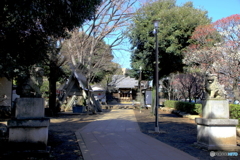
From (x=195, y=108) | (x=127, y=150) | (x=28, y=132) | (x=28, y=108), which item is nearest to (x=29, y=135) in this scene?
(x=28, y=132)

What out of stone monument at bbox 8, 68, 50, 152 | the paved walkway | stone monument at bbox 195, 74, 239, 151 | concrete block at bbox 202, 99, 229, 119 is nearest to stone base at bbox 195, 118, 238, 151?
stone monument at bbox 195, 74, 239, 151

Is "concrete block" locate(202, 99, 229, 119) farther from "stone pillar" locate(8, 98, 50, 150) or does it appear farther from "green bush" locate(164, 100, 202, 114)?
"green bush" locate(164, 100, 202, 114)

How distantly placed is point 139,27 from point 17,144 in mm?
13213

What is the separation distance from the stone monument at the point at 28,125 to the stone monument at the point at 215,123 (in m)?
4.50

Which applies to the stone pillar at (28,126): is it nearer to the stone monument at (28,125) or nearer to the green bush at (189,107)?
the stone monument at (28,125)

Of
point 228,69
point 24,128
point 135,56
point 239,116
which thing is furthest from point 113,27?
point 24,128

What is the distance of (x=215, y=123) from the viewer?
6.59 metres

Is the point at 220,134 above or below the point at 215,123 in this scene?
below

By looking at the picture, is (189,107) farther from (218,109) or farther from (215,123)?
(215,123)

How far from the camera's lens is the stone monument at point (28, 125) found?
5.63 metres

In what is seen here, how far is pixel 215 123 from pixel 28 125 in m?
5.06

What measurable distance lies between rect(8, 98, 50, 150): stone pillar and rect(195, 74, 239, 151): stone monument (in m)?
4.50

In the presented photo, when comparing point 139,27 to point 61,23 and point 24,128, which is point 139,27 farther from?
point 24,128

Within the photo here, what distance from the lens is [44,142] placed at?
5.77 meters
